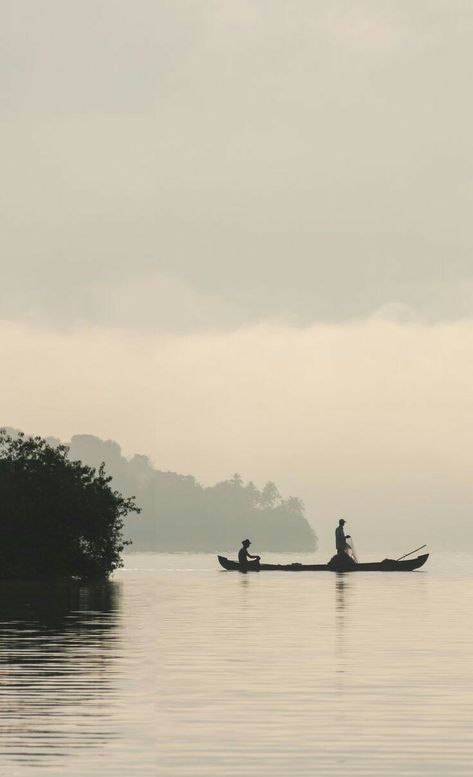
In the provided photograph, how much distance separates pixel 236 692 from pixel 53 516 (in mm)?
47390

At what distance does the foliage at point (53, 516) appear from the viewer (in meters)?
68.6

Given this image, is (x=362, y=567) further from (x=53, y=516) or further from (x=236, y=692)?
(x=236, y=692)

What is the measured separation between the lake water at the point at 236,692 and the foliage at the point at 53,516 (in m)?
23.5

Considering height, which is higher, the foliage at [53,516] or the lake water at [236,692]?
the foliage at [53,516]

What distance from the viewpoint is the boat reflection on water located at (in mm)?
17609

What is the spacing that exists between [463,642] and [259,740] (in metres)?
15.4

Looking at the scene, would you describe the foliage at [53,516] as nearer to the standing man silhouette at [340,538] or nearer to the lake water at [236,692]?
the standing man silhouette at [340,538]

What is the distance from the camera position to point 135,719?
63.0ft

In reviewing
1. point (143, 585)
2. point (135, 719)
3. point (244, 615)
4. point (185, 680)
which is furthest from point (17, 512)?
point (135, 719)

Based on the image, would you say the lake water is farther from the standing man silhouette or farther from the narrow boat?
the narrow boat

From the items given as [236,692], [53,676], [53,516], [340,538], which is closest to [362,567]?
[340,538]

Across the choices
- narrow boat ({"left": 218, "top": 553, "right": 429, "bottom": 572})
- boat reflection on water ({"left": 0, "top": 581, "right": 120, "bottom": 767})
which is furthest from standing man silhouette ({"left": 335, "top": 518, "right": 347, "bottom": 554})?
boat reflection on water ({"left": 0, "top": 581, "right": 120, "bottom": 767})

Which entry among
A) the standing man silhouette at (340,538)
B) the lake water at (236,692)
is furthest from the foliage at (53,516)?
the lake water at (236,692)

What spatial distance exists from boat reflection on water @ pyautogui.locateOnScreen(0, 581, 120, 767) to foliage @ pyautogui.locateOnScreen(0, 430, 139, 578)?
20389mm
